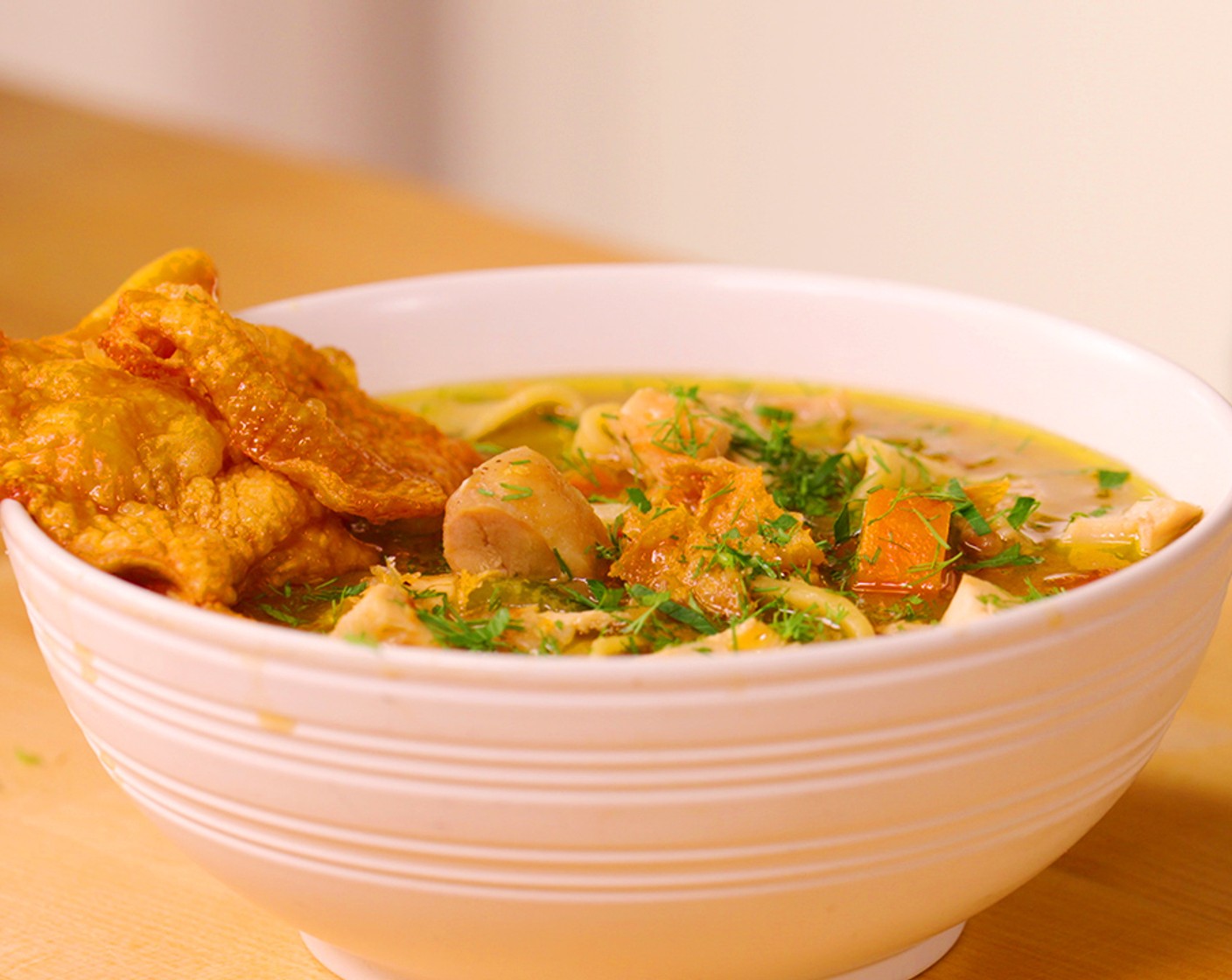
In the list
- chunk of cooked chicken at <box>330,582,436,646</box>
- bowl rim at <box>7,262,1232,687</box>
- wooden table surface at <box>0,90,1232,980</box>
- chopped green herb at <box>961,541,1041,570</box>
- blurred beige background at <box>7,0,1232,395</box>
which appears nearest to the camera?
bowl rim at <box>7,262,1232,687</box>

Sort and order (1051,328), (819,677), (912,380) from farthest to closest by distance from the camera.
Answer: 1. (912,380)
2. (1051,328)
3. (819,677)

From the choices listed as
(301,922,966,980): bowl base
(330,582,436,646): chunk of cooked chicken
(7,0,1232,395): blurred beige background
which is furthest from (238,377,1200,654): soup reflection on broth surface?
(7,0,1232,395): blurred beige background

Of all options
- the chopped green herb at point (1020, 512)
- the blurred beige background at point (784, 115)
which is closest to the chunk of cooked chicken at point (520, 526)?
the chopped green herb at point (1020, 512)

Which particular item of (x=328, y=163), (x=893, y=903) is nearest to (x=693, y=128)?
(x=328, y=163)

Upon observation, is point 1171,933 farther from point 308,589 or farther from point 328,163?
point 328,163

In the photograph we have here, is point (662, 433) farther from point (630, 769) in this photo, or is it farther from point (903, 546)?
point (630, 769)

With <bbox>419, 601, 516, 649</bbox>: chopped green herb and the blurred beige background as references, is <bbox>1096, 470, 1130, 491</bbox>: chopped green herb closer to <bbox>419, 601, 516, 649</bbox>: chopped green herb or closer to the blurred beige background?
<bbox>419, 601, 516, 649</bbox>: chopped green herb
